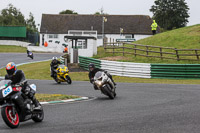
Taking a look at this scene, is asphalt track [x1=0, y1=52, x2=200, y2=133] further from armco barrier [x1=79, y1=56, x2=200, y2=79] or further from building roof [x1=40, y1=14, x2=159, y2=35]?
building roof [x1=40, y1=14, x2=159, y2=35]

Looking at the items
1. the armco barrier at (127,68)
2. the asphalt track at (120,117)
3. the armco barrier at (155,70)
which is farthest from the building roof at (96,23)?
the asphalt track at (120,117)

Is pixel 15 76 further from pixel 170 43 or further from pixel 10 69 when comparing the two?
pixel 170 43

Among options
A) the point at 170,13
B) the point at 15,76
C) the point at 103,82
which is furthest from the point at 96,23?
the point at 15,76

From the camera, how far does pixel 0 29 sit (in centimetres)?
7906

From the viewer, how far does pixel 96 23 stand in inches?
3263

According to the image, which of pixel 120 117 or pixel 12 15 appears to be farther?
pixel 12 15

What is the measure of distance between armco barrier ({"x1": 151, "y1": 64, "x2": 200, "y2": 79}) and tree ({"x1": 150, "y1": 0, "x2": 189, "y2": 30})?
68407mm

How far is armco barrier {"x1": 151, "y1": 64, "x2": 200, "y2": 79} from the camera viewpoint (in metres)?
24.9

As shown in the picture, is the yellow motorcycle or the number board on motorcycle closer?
the number board on motorcycle

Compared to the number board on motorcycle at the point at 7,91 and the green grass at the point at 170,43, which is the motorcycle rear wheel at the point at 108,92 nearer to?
the number board on motorcycle at the point at 7,91

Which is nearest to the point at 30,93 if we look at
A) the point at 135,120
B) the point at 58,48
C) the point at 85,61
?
the point at 135,120

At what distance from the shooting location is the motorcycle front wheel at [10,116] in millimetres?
7777

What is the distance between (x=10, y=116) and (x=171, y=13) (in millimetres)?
89954

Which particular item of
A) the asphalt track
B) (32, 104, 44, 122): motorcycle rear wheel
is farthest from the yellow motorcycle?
(32, 104, 44, 122): motorcycle rear wheel
